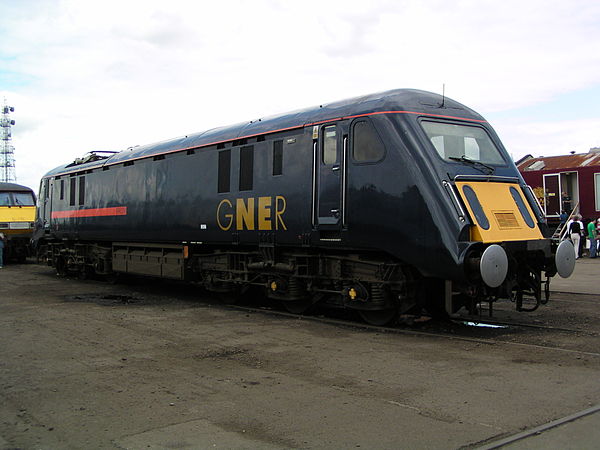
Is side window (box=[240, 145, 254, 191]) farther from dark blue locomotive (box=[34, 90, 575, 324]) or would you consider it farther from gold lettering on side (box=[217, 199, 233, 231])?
gold lettering on side (box=[217, 199, 233, 231])

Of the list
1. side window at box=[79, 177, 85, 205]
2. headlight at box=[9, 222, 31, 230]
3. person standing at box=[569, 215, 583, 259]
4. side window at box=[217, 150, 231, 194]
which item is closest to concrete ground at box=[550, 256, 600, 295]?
person standing at box=[569, 215, 583, 259]

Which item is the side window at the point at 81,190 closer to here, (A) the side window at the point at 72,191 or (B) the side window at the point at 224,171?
(A) the side window at the point at 72,191

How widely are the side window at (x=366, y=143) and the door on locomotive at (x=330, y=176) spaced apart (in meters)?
0.21

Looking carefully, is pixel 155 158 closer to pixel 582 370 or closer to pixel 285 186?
pixel 285 186

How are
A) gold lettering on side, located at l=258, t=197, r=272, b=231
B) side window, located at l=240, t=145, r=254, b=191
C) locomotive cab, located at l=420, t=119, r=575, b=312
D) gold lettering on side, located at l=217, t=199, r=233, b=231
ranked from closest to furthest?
locomotive cab, located at l=420, t=119, r=575, b=312
gold lettering on side, located at l=258, t=197, r=272, b=231
side window, located at l=240, t=145, r=254, b=191
gold lettering on side, located at l=217, t=199, r=233, b=231

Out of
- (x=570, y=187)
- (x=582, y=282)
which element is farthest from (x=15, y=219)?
(x=570, y=187)

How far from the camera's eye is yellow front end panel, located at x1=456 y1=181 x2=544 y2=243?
27.2 ft

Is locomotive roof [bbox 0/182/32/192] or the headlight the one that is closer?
the headlight

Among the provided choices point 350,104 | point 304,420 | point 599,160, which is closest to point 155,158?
point 350,104

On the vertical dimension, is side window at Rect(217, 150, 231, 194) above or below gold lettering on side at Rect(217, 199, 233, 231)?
above

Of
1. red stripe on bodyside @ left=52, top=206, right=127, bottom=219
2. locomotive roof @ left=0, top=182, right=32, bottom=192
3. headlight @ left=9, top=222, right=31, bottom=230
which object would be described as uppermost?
locomotive roof @ left=0, top=182, right=32, bottom=192

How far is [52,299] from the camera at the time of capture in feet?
43.0

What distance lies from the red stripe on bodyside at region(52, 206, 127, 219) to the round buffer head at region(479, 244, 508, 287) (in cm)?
999

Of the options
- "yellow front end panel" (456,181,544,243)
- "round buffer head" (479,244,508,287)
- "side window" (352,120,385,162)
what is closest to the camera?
"round buffer head" (479,244,508,287)
